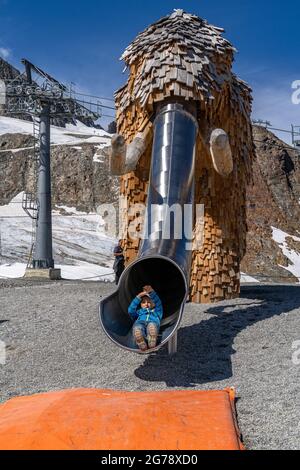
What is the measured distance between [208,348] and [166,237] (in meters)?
1.61

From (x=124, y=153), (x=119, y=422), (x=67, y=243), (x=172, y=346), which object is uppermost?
(x=124, y=153)

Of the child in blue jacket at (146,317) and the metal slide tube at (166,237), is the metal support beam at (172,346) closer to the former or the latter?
the metal slide tube at (166,237)

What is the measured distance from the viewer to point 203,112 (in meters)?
7.84

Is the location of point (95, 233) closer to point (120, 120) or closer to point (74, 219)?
point (74, 219)

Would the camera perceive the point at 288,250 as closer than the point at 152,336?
No

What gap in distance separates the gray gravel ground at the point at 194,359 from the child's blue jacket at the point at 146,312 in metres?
0.58

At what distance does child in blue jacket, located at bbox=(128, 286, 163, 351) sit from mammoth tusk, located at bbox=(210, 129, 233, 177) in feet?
8.44

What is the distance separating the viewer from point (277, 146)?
41.6 m

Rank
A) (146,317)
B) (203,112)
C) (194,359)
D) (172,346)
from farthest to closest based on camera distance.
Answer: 1. (203,112)
2. (172,346)
3. (194,359)
4. (146,317)

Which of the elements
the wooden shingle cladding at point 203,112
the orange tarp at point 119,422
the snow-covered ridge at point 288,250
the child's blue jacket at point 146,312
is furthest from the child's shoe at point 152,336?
the snow-covered ridge at point 288,250

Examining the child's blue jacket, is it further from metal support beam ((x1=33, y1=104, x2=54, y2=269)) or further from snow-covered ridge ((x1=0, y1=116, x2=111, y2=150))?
snow-covered ridge ((x1=0, y1=116, x2=111, y2=150))

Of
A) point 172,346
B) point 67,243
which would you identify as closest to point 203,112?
point 172,346

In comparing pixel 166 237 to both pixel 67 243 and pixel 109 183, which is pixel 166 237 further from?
pixel 109 183

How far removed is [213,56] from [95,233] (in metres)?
23.9
